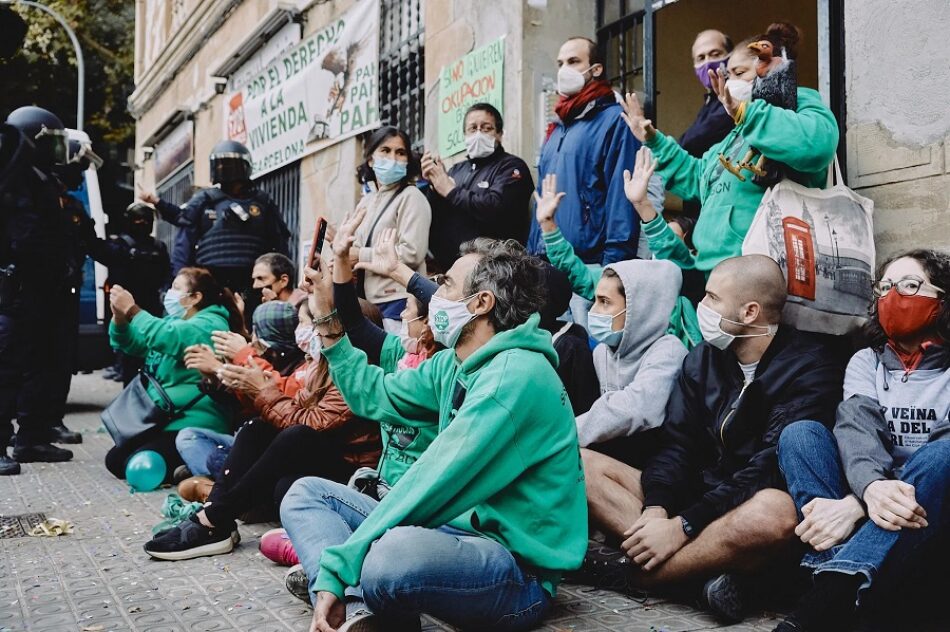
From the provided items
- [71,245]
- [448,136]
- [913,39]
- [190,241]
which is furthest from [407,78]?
[913,39]

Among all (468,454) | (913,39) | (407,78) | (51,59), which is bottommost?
(468,454)

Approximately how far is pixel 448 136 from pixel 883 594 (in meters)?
5.49

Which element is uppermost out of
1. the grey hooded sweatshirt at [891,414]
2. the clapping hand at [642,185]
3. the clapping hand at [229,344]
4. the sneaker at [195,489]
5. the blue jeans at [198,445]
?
the clapping hand at [642,185]

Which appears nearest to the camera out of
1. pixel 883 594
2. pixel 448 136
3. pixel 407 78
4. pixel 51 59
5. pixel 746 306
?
pixel 883 594

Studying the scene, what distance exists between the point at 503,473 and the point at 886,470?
1251mm

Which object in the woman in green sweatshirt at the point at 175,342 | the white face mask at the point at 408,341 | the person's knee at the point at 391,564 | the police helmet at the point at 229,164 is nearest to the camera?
the person's knee at the point at 391,564

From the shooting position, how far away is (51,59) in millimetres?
23750

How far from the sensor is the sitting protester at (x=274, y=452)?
4234mm

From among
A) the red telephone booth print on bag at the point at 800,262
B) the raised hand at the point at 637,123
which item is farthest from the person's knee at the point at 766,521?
the raised hand at the point at 637,123

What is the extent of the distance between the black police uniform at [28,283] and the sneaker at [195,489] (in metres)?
2.01

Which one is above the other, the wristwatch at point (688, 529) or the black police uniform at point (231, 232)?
the black police uniform at point (231, 232)

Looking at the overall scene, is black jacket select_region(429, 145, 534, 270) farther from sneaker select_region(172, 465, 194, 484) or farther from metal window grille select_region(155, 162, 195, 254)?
metal window grille select_region(155, 162, 195, 254)

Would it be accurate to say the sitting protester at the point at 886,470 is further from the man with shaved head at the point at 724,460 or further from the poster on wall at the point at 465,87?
the poster on wall at the point at 465,87

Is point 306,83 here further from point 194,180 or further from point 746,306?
point 746,306
